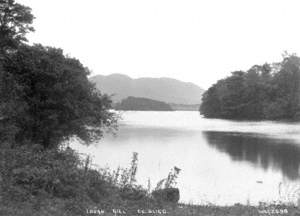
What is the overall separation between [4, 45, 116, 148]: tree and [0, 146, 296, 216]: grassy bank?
5304 mm

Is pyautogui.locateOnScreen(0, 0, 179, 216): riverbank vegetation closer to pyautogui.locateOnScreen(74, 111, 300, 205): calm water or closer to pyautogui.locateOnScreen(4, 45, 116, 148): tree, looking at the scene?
pyautogui.locateOnScreen(4, 45, 116, 148): tree

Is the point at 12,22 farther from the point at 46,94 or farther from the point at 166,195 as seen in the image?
the point at 166,195

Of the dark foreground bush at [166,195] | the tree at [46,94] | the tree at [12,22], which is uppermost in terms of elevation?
the tree at [12,22]

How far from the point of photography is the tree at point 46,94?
524 inches

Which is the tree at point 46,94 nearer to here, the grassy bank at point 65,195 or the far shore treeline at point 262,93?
the grassy bank at point 65,195

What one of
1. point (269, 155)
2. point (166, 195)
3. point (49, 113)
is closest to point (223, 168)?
point (269, 155)

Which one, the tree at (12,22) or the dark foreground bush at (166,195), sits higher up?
the tree at (12,22)

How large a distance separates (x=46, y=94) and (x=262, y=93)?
76.5m

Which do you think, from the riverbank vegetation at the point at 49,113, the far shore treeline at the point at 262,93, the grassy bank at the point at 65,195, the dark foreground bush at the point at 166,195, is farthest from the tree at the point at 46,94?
the far shore treeline at the point at 262,93

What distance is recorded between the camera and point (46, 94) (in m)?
13.7

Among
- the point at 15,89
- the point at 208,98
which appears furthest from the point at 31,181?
the point at 208,98

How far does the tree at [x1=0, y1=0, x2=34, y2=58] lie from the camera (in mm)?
13750

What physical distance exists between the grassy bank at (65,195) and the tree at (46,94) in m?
5.30

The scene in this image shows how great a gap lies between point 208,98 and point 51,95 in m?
90.6
